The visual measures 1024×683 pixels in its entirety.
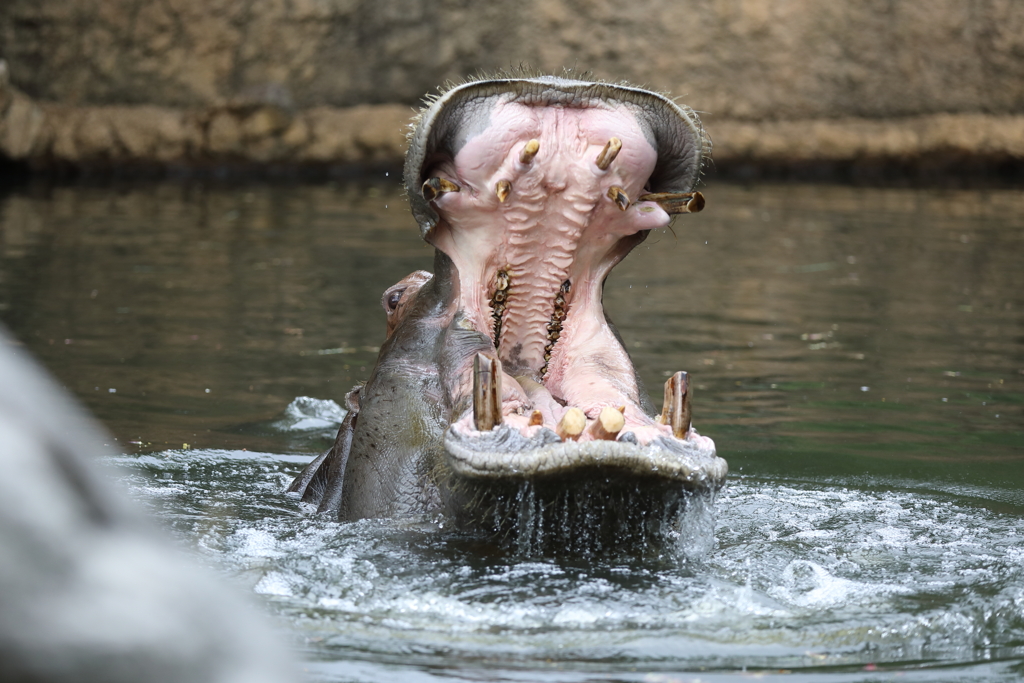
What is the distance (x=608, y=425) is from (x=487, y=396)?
0.25 metres

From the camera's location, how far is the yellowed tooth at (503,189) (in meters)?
2.97

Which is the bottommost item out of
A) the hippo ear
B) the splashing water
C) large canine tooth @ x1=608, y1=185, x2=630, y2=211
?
the splashing water

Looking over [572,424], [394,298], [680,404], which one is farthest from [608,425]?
[394,298]

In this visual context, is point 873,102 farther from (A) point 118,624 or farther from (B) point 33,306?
(A) point 118,624

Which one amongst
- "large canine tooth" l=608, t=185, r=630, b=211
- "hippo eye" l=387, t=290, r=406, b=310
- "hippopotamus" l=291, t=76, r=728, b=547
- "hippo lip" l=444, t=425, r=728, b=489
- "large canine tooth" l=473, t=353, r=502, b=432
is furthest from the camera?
"hippo eye" l=387, t=290, r=406, b=310

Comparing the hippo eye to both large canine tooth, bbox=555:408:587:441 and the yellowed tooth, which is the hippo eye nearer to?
the yellowed tooth

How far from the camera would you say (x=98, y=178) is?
1471cm

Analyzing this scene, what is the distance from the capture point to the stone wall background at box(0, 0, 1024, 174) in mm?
14578

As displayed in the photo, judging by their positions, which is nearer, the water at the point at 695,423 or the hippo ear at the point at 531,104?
the water at the point at 695,423

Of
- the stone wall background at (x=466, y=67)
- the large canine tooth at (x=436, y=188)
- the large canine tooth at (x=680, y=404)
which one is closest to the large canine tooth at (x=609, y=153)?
the large canine tooth at (x=436, y=188)

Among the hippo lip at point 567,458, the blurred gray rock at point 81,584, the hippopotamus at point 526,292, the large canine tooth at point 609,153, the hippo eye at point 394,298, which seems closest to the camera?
the blurred gray rock at point 81,584

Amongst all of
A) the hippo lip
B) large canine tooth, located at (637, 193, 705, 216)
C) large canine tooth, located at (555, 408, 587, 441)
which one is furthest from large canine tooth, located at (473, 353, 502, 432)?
large canine tooth, located at (637, 193, 705, 216)

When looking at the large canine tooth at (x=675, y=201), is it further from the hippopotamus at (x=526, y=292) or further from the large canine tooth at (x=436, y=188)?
the large canine tooth at (x=436, y=188)

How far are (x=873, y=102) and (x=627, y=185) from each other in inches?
537
